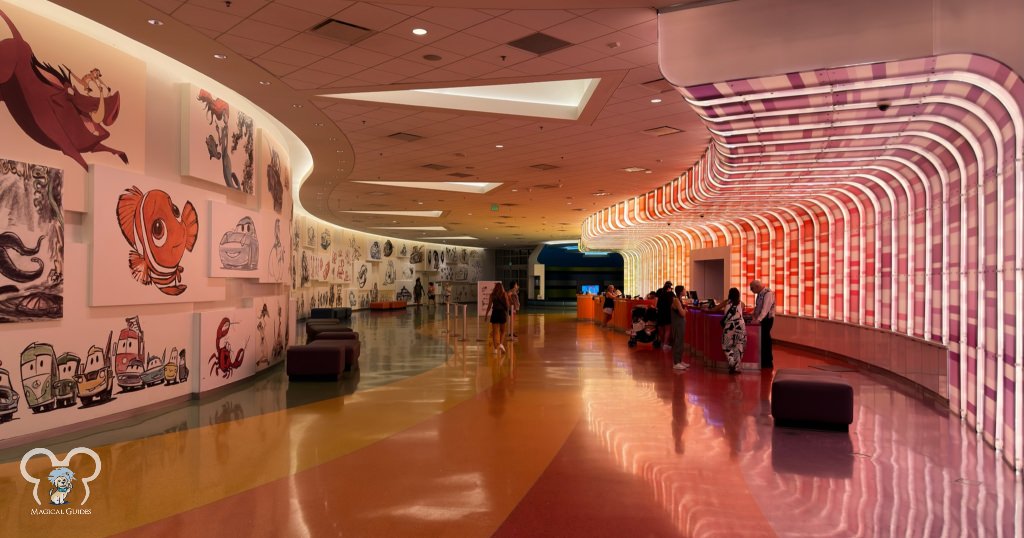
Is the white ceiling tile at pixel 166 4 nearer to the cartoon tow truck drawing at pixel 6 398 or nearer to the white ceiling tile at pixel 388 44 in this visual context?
the white ceiling tile at pixel 388 44

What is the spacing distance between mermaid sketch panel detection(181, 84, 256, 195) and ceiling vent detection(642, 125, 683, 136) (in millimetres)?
6770

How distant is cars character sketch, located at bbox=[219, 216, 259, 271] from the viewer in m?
9.86

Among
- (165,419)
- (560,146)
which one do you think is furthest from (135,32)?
(560,146)

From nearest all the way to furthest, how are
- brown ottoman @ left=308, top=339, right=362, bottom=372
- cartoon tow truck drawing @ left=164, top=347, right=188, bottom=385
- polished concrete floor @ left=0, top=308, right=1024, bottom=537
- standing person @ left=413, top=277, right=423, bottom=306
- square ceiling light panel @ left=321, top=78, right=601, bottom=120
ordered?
polished concrete floor @ left=0, top=308, right=1024, bottom=537 → cartoon tow truck drawing @ left=164, top=347, right=188, bottom=385 → square ceiling light panel @ left=321, top=78, right=601, bottom=120 → brown ottoman @ left=308, top=339, right=362, bottom=372 → standing person @ left=413, top=277, right=423, bottom=306

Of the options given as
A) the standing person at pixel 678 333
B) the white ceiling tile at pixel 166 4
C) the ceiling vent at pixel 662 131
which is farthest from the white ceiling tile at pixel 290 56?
the standing person at pixel 678 333

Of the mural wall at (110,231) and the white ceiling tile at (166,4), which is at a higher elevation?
the white ceiling tile at (166,4)

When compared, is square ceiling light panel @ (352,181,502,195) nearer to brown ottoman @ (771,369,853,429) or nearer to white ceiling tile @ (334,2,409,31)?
white ceiling tile @ (334,2,409,31)

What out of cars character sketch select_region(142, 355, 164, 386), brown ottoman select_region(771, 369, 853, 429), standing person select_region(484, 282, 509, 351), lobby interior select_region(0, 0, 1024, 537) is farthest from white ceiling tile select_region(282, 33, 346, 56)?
standing person select_region(484, 282, 509, 351)

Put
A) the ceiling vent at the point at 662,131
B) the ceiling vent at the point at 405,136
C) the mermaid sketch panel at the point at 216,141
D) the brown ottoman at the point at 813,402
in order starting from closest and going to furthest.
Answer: the brown ottoman at the point at 813,402
the mermaid sketch panel at the point at 216,141
the ceiling vent at the point at 662,131
the ceiling vent at the point at 405,136

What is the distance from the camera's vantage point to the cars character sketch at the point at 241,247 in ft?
32.3

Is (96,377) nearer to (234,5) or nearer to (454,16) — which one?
(234,5)

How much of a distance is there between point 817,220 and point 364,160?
10059 millimetres

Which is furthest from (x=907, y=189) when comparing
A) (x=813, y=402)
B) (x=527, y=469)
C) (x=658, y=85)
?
(x=527, y=469)

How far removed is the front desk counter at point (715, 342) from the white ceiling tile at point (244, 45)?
30.2 feet
